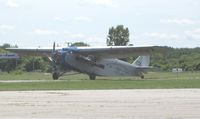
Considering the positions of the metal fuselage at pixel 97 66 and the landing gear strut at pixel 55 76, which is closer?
the landing gear strut at pixel 55 76

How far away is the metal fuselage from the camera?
56062mm

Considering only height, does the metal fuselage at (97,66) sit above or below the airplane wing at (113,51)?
below

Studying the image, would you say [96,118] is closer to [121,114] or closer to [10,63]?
[121,114]

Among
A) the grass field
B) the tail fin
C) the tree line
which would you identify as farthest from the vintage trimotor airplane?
the tree line

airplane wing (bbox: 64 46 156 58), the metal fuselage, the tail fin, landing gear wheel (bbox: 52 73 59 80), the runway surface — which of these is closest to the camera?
the runway surface

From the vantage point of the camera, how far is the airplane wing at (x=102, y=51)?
52812 mm

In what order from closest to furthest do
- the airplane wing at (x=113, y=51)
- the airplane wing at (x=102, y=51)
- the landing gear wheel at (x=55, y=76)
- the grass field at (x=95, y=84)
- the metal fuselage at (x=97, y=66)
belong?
the grass field at (x=95, y=84) → the airplane wing at (x=113, y=51) → the airplane wing at (x=102, y=51) → the landing gear wheel at (x=55, y=76) → the metal fuselage at (x=97, y=66)

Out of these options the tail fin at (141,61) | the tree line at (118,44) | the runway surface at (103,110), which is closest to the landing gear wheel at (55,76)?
the tail fin at (141,61)

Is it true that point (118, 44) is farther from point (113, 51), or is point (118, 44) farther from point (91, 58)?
point (113, 51)

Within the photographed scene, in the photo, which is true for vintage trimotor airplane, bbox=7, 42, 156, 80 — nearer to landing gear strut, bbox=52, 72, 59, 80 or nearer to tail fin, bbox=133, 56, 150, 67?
landing gear strut, bbox=52, 72, 59, 80

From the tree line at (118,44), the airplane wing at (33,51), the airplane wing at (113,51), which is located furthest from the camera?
the tree line at (118,44)

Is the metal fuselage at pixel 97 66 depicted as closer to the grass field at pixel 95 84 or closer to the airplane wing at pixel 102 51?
the airplane wing at pixel 102 51

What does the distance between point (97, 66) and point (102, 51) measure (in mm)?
3698

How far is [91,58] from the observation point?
189ft
